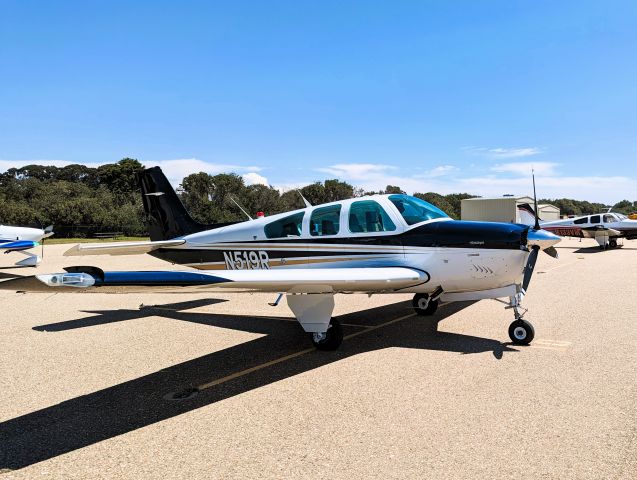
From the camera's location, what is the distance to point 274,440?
3.67 metres

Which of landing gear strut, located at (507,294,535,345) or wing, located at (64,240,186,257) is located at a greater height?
wing, located at (64,240,186,257)

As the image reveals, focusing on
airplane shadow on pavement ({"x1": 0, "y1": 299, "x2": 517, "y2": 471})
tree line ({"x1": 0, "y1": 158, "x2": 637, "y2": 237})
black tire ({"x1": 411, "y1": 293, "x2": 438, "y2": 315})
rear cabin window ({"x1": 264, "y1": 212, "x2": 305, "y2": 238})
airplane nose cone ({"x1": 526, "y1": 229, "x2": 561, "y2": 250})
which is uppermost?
tree line ({"x1": 0, "y1": 158, "x2": 637, "y2": 237})

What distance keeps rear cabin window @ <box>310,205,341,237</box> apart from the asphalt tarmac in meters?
1.76

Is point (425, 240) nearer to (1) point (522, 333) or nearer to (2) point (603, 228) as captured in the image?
(1) point (522, 333)

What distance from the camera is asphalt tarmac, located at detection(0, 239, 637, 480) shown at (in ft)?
10.9

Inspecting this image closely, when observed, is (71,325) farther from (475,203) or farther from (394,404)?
(475,203)

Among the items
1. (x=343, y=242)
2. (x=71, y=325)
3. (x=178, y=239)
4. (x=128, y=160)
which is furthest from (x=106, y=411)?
(x=128, y=160)

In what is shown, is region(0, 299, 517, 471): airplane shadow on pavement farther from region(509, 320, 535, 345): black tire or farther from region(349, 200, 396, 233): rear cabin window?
region(349, 200, 396, 233): rear cabin window

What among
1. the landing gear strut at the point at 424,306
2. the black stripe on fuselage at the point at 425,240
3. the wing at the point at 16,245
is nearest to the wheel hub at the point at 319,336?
the black stripe on fuselage at the point at 425,240

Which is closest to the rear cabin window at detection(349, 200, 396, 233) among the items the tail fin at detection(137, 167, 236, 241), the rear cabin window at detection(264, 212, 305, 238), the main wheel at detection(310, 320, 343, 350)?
the rear cabin window at detection(264, 212, 305, 238)

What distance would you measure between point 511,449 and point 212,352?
4264mm

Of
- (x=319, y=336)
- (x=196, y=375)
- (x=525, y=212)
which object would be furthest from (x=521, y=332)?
(x=525, y=212)

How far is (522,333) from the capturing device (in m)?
6.30

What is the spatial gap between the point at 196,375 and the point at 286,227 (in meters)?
3.22
